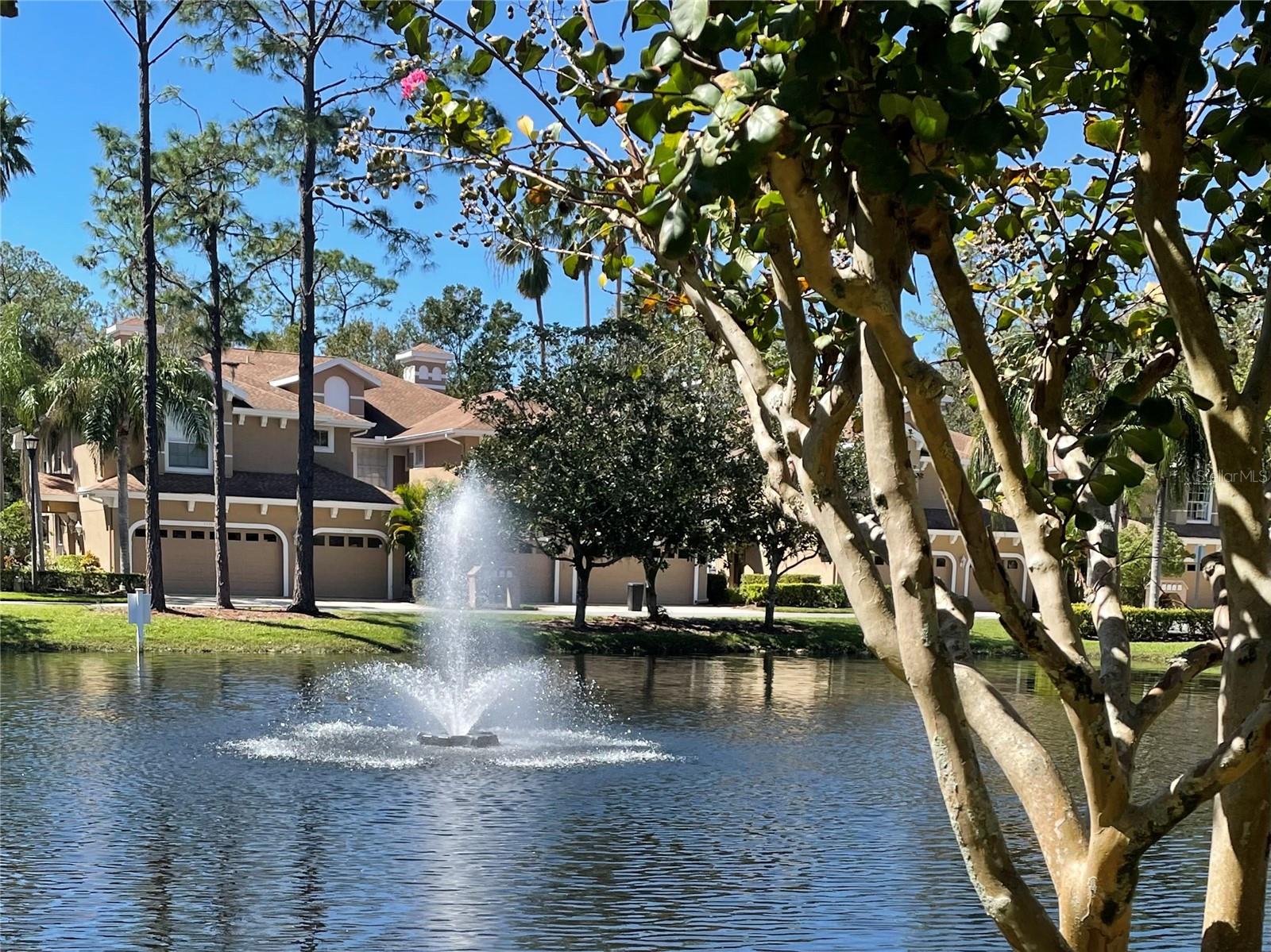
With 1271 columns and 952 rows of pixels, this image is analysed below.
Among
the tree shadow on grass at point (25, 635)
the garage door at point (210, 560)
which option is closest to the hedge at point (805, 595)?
the garage door at point (210, 560)

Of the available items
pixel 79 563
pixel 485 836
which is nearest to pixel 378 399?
pixel 79 563

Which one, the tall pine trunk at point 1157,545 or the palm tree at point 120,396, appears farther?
the palm tree at point 120,396

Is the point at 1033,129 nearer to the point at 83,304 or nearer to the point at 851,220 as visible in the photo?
the point at 851,220

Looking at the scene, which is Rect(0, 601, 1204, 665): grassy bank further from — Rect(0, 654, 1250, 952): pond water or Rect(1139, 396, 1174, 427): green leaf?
Rect(1139, 396, 1174, 427): green leaf

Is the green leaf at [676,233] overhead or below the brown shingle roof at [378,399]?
below

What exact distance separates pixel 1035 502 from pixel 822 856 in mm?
9690

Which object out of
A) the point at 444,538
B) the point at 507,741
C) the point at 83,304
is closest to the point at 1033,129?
the point at 507,741

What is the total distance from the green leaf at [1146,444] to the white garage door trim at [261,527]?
Answer: 41331 millimetres

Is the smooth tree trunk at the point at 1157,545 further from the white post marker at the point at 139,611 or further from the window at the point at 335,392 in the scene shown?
the window at the point at 335,392

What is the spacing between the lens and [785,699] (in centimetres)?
2592

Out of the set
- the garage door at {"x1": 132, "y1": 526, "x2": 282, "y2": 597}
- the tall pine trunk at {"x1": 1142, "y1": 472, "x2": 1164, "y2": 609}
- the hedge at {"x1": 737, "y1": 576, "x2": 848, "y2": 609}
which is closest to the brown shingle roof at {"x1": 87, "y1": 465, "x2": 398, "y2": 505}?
the garage door at {"x1": 132, "y1": 526, "x2": 282, "y2": 597}

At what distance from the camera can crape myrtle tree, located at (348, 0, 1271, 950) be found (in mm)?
3227

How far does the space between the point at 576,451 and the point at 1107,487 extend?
32.4 meters

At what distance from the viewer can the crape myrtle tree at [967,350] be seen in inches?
127
